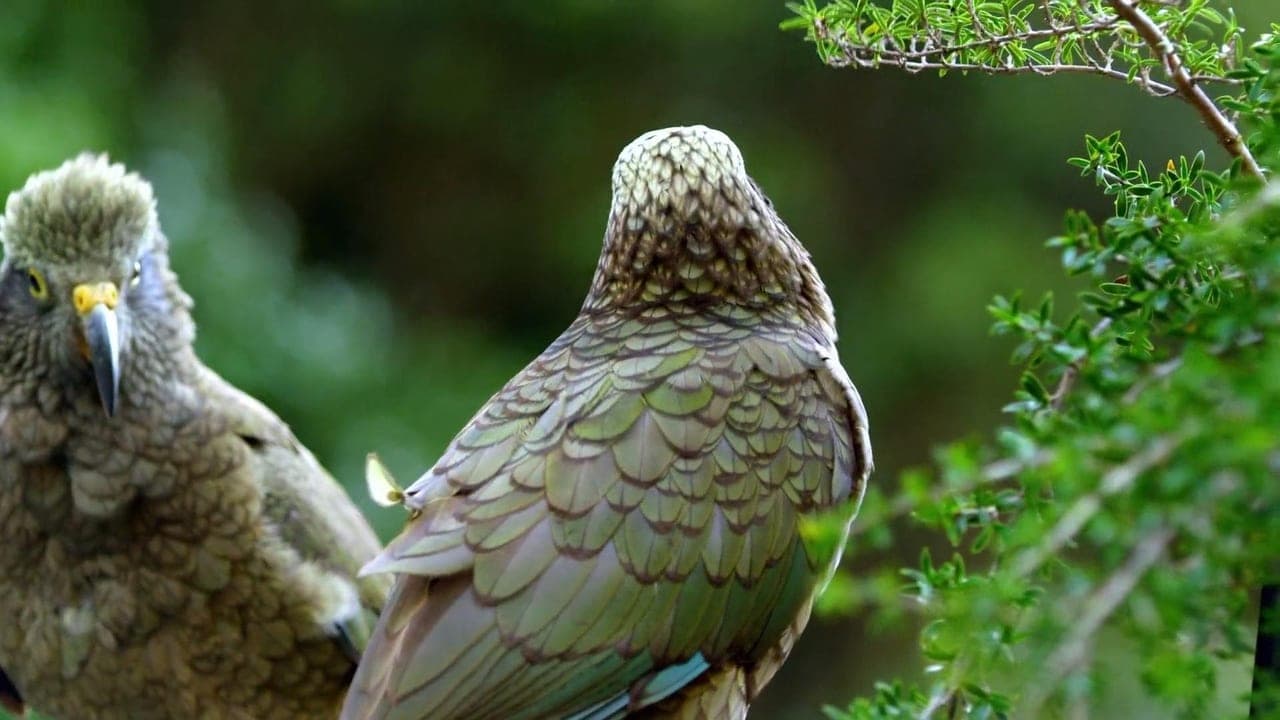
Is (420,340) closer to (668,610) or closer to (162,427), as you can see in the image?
(162,427)

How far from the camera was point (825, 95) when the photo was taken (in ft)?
17.6

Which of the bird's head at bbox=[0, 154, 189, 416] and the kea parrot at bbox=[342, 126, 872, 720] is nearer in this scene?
the kea parrot at bbox=[342, 126, 872, 720]

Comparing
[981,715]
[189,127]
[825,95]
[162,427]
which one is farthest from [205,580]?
[825,95]

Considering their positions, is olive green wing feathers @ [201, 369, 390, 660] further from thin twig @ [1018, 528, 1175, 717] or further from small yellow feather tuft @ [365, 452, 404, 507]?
thin twig @ [1018, 528, 1175, 717]

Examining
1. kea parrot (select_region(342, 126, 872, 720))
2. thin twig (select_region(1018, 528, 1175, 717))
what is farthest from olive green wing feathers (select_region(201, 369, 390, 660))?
thin twig (select_region(1018, 528, 1175, 717))

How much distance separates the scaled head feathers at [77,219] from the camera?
2.03 m

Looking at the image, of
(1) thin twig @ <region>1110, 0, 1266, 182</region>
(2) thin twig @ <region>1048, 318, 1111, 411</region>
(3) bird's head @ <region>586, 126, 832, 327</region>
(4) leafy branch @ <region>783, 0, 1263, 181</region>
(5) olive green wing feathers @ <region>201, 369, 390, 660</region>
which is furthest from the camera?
(5) olive green wing feathers @ <region>201, 369, 390, 660</region>

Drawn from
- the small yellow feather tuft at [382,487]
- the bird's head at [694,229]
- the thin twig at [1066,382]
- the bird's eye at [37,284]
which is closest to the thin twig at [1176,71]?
the thin twig at [1066,382]

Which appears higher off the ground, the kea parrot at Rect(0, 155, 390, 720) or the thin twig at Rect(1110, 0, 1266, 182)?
→ the thin twig at Rect(1110, 0, 1266, 182)

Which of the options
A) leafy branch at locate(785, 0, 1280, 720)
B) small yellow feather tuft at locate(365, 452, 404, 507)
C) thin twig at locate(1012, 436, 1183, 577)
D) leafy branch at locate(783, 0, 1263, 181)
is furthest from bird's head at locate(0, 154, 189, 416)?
thin twig at locate(1012, 436, 1183, 577)

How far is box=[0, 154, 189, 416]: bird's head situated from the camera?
2.00m

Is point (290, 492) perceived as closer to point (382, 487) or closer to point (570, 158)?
point (382, 487)

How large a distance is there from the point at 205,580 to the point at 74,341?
1.26ft

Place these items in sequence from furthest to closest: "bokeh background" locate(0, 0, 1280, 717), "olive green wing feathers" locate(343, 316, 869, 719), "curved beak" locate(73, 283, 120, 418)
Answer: "bokeh background" locate(0, 0, 1280, 717)
"curved beak" locate(73, 283, 120, 418)
"olive green wing feathers" locate(343, 316, 869, 719)
